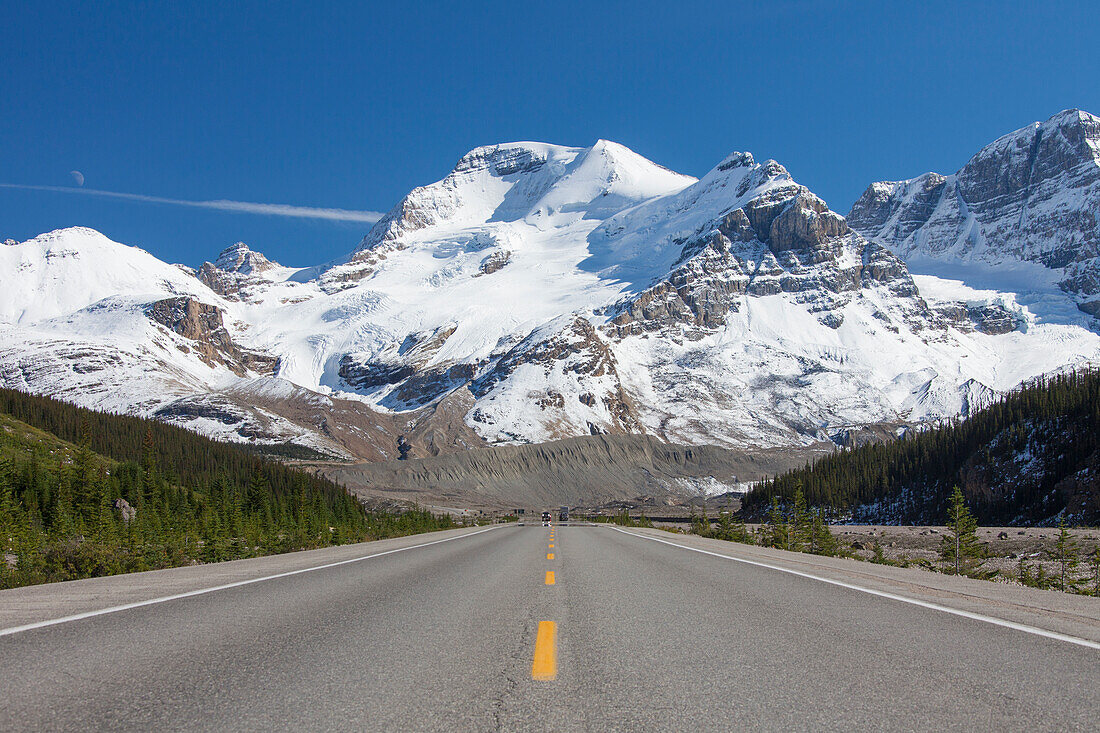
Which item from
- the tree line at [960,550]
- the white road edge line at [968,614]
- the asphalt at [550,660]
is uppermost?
the asphalt at [550,660]

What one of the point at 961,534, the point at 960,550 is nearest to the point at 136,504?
the point at 960,550

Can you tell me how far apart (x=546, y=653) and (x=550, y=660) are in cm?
27

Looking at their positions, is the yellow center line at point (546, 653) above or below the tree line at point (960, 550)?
above

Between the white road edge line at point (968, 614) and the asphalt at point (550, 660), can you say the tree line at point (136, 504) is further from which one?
the white road edge line at point (968, 614)

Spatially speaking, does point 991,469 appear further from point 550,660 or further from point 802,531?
point 550,660

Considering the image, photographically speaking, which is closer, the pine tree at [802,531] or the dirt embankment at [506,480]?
the pine tree at [802,531]

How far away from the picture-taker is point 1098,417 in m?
70.2

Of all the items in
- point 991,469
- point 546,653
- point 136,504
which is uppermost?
point 136,504

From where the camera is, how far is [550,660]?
20.0ft

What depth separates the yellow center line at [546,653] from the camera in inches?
224

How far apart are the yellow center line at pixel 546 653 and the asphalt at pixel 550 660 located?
3 cm

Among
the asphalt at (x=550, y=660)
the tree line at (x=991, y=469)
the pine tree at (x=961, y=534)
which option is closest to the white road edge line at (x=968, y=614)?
the asphalt at (x=550, y=660)

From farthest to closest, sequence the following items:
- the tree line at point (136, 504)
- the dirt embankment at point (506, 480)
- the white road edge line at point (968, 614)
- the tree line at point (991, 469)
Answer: the dirt embankment at point (506, 480) < the tree line at point (991, 469) < the tree line at point (136, 504) < the white road edge line at point (968, 614)

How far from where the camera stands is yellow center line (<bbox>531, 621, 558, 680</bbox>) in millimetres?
5688
